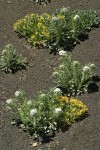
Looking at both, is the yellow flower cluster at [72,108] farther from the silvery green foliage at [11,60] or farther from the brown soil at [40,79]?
the silvery green foliage at [11,60]

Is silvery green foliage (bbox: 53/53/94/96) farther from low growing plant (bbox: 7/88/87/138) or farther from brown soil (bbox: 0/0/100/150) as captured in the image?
low growing plant (bbox: 7/88/87/138)

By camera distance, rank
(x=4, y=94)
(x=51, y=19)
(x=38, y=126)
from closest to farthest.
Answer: (x=38, y=126)
(x=4, y=94)
(x=51, y=19)

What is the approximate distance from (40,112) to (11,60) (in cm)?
166

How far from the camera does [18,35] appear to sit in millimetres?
9383

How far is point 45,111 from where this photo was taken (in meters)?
7.23

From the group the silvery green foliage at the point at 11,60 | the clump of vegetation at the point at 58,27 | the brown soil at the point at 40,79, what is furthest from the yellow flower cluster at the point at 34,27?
the silvery green foliage at the point at 11,60

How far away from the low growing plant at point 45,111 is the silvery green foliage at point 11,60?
119cm

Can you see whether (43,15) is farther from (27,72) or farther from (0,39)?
(27,72)

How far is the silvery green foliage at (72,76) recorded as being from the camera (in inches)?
302

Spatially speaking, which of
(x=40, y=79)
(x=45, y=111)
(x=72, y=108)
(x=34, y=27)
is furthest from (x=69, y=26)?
(x=45, y=111)

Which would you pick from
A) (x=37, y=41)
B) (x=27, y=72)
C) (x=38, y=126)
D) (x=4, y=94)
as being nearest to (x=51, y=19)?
(x=37, y=41)

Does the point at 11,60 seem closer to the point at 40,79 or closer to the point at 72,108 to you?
the point at 40,79

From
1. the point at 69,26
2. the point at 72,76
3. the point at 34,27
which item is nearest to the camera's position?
the point at 72,76

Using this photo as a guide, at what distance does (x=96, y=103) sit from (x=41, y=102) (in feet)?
3.01
